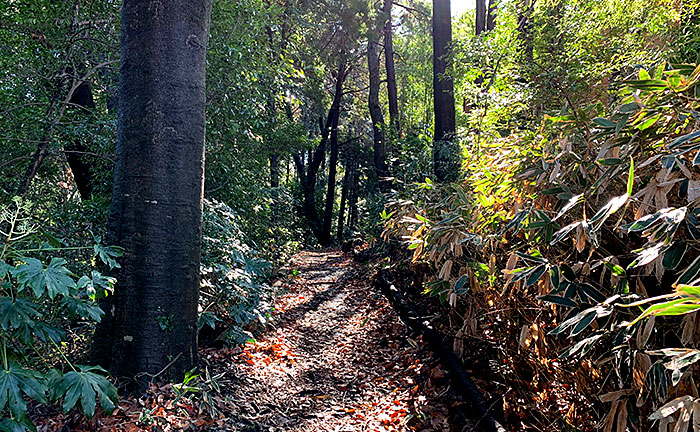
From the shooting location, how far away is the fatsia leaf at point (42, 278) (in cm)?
177

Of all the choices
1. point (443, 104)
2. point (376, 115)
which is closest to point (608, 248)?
point (443, 104)

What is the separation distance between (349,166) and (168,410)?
24361 mm

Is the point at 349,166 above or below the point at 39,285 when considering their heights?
above

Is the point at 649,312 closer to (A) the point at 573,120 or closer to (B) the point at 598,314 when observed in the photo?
(B) the point at 598,314

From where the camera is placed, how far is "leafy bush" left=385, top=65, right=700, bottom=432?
137 centimetres

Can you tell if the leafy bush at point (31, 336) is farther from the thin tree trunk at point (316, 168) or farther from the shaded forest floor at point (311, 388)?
the thin tree trunk at point (316, 168)

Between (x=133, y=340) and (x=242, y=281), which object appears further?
(x=242, y=281)

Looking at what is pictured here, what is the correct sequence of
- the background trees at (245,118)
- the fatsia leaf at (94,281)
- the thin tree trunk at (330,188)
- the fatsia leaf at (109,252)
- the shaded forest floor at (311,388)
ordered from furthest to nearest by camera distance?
the thin tree trunk at (330,188)
the background trees at (245,118)
the shaded forest floor at (311,388)
the fatsia leaf at (109,252)
the fatsia leaf at (94,281)

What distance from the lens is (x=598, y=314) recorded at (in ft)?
4.85

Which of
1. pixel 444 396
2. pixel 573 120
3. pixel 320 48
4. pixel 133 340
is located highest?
pixel 320 48

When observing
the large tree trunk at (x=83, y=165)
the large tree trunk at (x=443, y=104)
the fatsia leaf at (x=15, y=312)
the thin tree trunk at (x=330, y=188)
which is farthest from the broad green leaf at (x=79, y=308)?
the thin tree trunk at (x=330, y=188)

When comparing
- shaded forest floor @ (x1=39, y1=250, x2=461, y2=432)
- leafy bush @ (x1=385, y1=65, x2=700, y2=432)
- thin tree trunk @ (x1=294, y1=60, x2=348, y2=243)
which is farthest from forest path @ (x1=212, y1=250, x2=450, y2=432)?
thin tree trunk @ (x1=294, y1=60, x2=348, y2=243)

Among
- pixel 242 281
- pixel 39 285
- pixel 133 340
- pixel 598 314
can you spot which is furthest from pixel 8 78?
pixel 598 314

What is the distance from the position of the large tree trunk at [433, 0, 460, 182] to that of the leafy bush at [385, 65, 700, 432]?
4255mm
